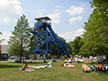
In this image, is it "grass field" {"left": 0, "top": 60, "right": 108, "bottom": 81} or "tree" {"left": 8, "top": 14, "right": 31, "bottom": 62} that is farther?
"tree" {"left": 8, "top": 14, "right": 31, "bottom": 62}

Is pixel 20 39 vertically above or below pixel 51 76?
above

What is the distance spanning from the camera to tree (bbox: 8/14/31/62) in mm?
30750

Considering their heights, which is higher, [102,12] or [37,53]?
[102,12]

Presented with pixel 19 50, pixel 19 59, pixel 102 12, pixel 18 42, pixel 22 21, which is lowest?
pixel 19 59

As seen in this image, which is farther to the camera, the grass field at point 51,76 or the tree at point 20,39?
the tree at point 20,39

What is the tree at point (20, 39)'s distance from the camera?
101 ft

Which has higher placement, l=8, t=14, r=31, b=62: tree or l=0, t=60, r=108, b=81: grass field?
l=8, t=14, r=31, b=62: tree

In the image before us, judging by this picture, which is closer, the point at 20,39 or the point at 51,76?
the point at 51,76

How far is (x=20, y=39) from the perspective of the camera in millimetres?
31359

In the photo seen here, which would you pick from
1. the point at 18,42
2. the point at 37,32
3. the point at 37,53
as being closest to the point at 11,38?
the point at 18,42

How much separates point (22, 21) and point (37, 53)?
66.3ft

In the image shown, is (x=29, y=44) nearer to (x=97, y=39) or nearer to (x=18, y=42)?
(x=18, y=42)

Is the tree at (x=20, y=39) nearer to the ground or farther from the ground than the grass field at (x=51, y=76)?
farther from the ground

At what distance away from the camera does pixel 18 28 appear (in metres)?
31.5
